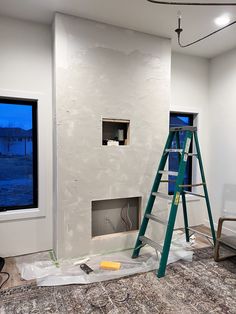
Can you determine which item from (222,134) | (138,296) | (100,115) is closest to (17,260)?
(138,296)

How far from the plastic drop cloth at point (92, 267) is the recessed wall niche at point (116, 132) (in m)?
1.47

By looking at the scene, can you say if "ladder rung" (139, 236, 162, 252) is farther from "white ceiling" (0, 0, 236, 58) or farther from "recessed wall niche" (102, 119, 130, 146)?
"white ceiling" (0, 0, 236, 58)

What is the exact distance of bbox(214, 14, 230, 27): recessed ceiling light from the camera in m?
2.75

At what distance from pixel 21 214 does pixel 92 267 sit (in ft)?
3.59

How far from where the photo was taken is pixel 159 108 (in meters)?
3.33

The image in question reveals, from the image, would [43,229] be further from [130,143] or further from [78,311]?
[130,143]

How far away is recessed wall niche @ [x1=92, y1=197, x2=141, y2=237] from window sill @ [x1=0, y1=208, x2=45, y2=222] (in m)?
0.73

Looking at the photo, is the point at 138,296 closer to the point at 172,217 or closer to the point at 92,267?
the point at 92,267

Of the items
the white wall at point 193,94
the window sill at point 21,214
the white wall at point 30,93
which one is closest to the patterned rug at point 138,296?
the white wall at point 30,93

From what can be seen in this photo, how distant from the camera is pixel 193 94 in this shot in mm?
4043

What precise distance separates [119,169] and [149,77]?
4.39 feet

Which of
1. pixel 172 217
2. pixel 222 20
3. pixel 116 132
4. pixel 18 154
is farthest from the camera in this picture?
pixel 116 132

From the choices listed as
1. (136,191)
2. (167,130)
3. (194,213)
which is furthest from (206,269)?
(167,130)

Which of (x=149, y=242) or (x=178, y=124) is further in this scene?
(x=178, y=124)
